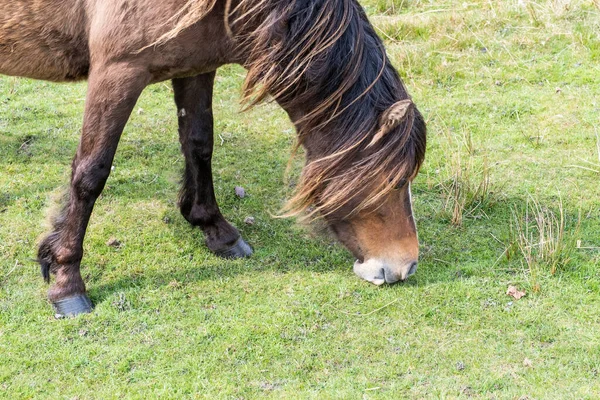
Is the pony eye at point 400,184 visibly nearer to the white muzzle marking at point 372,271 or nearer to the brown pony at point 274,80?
the brown pony at point 274,80

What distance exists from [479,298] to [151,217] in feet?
7.88

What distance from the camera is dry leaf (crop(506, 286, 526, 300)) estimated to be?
420 centimetres

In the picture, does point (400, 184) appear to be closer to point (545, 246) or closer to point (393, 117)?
point (393, 117)

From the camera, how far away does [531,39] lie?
24.6 feet

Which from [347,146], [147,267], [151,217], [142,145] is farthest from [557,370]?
[142,145]

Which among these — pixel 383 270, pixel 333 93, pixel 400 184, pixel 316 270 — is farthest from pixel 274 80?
pixel 316 270

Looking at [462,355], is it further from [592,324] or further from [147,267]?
[147,267]

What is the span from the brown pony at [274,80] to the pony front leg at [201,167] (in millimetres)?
584

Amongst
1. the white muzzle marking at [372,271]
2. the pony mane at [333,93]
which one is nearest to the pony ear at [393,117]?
the pony mane at [333,93]

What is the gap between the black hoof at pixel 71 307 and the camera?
4.10m

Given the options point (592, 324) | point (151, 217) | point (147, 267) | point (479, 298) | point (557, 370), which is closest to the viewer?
point (557, 370)

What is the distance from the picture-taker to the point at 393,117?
3598 mm

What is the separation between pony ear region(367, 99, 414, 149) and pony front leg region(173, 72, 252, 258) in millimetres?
1339

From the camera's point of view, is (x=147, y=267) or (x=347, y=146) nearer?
(x=347, y=146)
